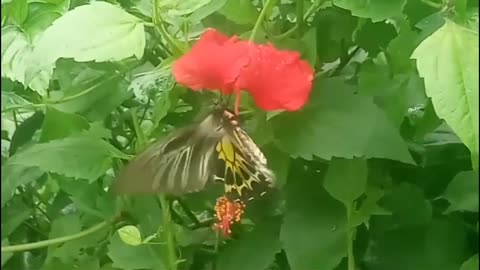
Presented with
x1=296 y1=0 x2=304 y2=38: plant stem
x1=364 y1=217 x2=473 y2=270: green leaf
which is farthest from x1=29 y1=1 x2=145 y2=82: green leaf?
x1=364 y1=217 x2=473 y2=270: green leaf

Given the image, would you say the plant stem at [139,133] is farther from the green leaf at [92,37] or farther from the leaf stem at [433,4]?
the leaf stem at [433,4]

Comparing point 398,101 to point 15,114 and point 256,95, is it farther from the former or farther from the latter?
point 15,114

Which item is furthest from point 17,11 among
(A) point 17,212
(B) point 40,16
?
(A) point 17,212

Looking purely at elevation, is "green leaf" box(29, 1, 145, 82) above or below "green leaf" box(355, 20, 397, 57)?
above

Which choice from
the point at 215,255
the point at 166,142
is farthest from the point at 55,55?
the point at 215,255

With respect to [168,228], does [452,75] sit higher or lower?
higher

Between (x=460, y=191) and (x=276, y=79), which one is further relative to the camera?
(x=460, y=191)

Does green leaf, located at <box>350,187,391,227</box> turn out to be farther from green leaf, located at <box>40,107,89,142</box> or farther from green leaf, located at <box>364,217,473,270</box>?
green leaf, located at <box>40,107,89,142</box>

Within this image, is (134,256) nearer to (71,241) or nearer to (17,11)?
(71,241)
